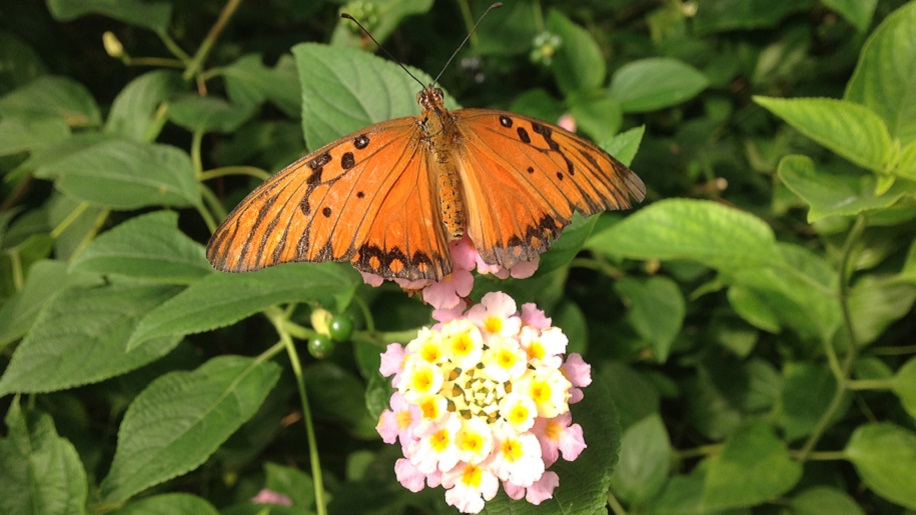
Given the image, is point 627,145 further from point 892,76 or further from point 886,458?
point 886,458

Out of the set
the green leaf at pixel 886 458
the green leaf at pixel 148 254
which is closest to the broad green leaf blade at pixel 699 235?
the green leaf at pixel 886 458

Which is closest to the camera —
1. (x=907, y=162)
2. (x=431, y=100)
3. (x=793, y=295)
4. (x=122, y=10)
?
(x=431, y=100)

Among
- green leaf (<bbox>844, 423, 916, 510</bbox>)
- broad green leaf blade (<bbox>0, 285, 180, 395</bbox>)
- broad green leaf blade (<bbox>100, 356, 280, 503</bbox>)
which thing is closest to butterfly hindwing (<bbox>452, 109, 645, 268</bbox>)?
broad green leaf blade (<bbox>100, 356, 280, 503</bbox>)

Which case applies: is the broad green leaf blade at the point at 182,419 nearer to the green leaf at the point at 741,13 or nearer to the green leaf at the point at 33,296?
the green leaf at the point at 33,296

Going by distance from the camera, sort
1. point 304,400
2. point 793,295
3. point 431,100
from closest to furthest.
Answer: point 431,100, point 304,400, point 793,295

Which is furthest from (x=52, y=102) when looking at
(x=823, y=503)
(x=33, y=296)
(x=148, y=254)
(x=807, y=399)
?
(x=823, y=503)

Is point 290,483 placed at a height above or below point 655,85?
below
